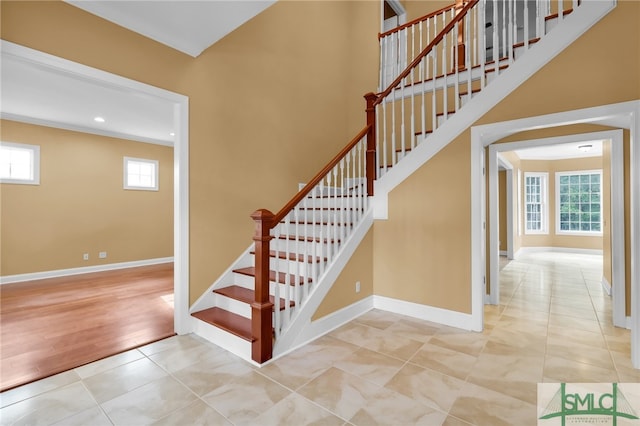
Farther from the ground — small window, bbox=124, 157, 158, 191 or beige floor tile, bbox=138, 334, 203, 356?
small window, bbox=124, 157, 158, 191

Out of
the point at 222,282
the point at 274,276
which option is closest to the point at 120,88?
the point at 222,282

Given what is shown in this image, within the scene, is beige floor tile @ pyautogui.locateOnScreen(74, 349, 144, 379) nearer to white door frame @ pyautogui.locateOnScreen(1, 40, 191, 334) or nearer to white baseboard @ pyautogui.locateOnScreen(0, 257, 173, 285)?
white door frame @ pyautogui.locateOnScreen(1, 40, 191, 334)

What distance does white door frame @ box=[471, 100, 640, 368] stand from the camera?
2.30 m

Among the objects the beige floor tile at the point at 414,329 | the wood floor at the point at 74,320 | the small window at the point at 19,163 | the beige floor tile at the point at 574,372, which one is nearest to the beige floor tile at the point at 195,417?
the wood floor at the point at 74,320

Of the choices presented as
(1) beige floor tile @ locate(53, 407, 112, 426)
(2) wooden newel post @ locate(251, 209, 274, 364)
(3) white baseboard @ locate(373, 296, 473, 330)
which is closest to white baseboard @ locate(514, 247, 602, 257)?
(3) white baseboard @ locate(373, 296, 473, 330)

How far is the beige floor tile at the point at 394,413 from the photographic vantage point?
5.71 feet

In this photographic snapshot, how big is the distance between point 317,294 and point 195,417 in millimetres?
1392

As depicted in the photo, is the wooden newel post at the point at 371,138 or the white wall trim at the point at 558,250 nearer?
the wooden newel post at the point at 371,138

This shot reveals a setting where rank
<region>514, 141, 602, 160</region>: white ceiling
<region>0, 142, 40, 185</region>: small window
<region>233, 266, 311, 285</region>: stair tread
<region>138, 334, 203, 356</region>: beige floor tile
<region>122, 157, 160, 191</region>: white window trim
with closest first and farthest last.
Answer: <region>138, 334, 203, 356</region>: beige floor tile
<region>233, 266, 311, 285</region>: stair tread
<region>0, 142, 40, 185</region>: small window
<region>122, 157, 160, 191</region>: white window trim
<region>514, 141, 602, 160</region>: white ceiling

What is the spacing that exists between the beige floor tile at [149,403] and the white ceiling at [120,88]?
2.41m

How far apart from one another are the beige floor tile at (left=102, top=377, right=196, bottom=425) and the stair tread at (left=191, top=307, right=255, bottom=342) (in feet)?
1.87

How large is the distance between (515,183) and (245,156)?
7434 mm

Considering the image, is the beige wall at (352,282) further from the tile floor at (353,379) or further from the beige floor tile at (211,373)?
the beige floor tile at (211,373)

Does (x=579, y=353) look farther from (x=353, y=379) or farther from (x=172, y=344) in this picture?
(x=172, y=344)
